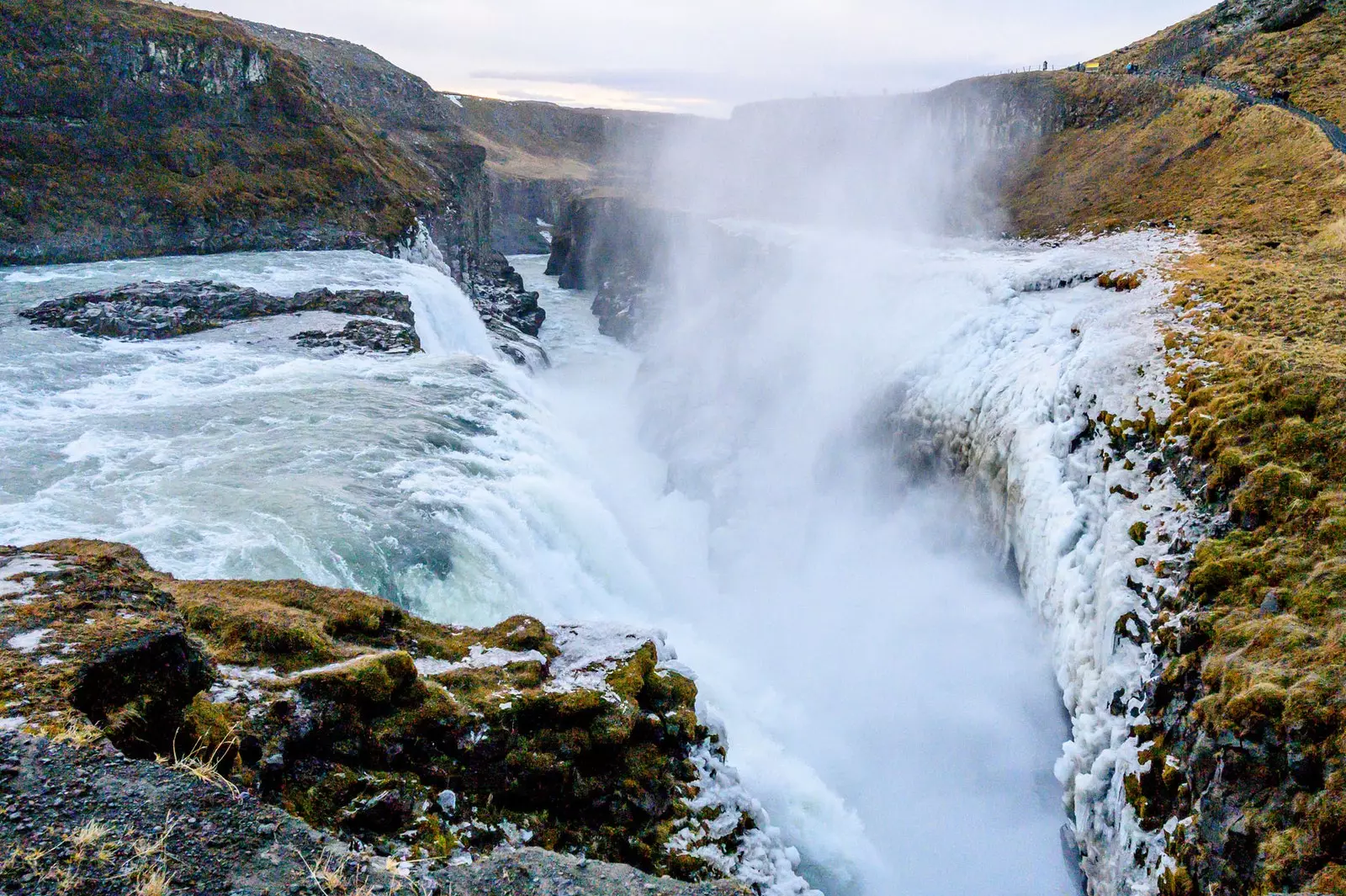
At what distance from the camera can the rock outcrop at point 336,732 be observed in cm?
489

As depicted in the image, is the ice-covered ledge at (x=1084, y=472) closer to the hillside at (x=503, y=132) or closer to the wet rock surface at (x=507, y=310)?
the wet rock surface at (x=507, y=310)

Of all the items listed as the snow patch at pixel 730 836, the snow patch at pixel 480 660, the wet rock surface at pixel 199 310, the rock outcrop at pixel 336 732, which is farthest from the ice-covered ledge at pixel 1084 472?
the wet rock surface at pixel 199 310

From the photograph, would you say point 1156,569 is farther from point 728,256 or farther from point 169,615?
point 728,256

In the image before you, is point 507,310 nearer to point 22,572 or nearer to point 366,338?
point 366,338

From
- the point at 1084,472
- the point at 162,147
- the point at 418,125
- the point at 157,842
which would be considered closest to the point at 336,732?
the point at 157,842

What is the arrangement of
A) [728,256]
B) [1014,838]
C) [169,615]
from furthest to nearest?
[728,256]
[1014,838]
[169,615]

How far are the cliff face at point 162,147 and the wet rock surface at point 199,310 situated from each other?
1348 centimetres

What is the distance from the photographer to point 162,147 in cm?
4722

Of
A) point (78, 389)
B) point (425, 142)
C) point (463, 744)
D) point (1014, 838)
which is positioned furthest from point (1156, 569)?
point (425, 142)

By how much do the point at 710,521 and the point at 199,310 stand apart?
23165 millimetres

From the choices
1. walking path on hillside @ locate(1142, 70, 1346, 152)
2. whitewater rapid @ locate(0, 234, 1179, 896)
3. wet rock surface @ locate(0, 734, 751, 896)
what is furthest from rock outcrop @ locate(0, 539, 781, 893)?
walking path on hillside @ locate(1142, 70, 1346, 152)

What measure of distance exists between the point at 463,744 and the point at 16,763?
13.7 ft

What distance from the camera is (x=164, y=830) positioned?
4641mm

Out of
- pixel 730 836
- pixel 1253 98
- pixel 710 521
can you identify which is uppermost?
pixel 1253 98
